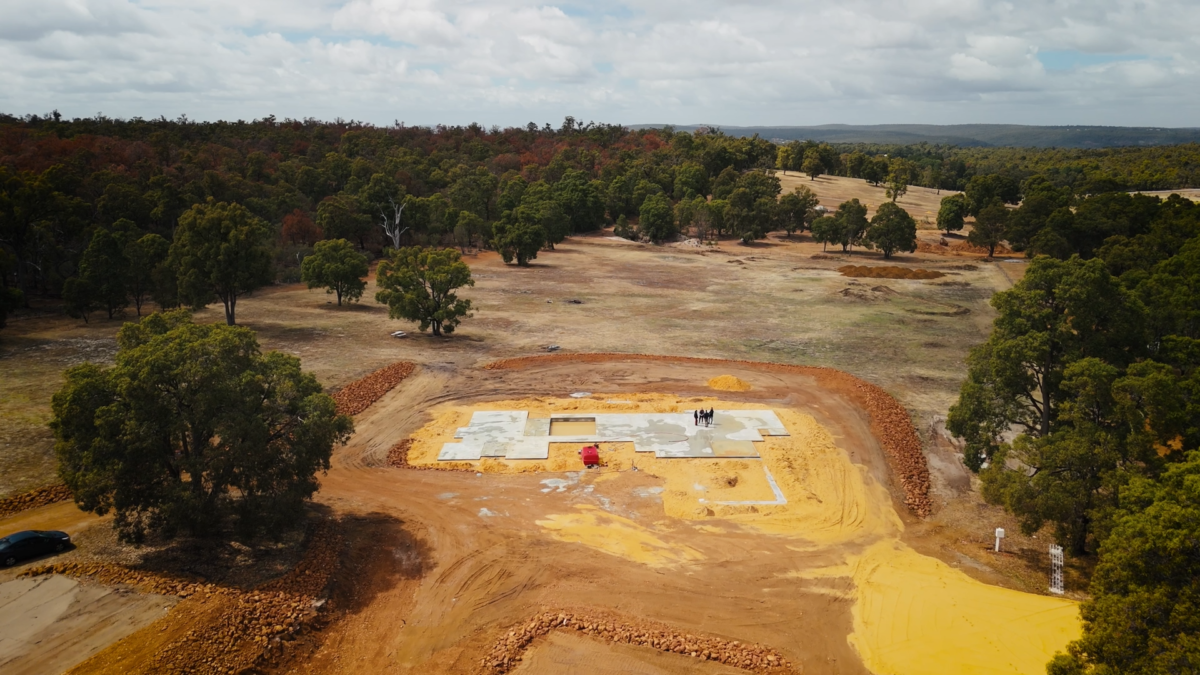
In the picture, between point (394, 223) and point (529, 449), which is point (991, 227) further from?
point (529, 449)

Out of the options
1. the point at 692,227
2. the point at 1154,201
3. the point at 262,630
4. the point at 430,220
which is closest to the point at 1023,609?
the point at 262,630

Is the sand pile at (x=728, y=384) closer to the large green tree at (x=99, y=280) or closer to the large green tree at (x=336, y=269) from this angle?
the large green tree at (x=336, y=269)

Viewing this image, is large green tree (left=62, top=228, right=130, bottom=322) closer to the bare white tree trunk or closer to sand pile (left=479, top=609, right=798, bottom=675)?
the bare white tree trunk

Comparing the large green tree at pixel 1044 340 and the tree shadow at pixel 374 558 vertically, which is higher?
the large green tree at pixel 1044 340

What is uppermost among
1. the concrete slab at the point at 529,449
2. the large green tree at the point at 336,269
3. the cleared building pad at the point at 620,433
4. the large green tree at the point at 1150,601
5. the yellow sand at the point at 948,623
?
the large green tree at the point at 336,269

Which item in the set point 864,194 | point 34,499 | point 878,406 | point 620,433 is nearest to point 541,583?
point 620,433

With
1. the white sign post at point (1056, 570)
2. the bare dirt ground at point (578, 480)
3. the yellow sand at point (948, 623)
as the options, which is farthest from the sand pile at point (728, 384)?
the white sign post at point (1056, 570)

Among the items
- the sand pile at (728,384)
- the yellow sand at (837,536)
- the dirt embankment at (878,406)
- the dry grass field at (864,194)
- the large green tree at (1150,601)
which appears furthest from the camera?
the dry grass field at (864,194)
